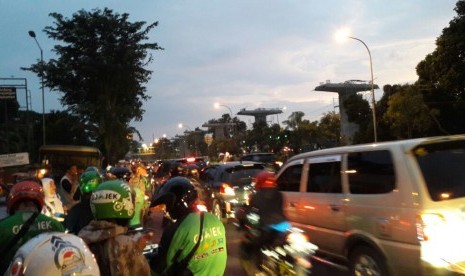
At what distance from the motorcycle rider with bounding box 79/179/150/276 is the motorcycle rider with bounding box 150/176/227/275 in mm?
377

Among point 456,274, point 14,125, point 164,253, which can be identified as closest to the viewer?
point 164,253

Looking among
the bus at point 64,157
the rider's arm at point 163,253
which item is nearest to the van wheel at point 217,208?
the rider's arm at point 163,253

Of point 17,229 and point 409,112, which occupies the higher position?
point 409,112

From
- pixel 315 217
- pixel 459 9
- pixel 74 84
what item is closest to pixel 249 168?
pixel 315 217

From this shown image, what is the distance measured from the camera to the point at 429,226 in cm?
539

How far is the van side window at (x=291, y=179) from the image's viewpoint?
8.16 m

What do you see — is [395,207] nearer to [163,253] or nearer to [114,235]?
[163,253]

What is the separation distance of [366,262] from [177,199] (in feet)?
11.4

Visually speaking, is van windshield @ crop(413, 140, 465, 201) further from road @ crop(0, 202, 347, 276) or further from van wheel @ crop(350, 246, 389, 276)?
road @ crop(0, 202, 347, 276)

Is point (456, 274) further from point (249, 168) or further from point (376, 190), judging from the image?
point (249, 168)

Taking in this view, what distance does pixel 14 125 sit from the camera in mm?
49812

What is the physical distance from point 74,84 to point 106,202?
130 ft

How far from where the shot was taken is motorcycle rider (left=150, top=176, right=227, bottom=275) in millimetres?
3328

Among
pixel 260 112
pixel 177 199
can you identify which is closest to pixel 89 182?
pixel 177 199
